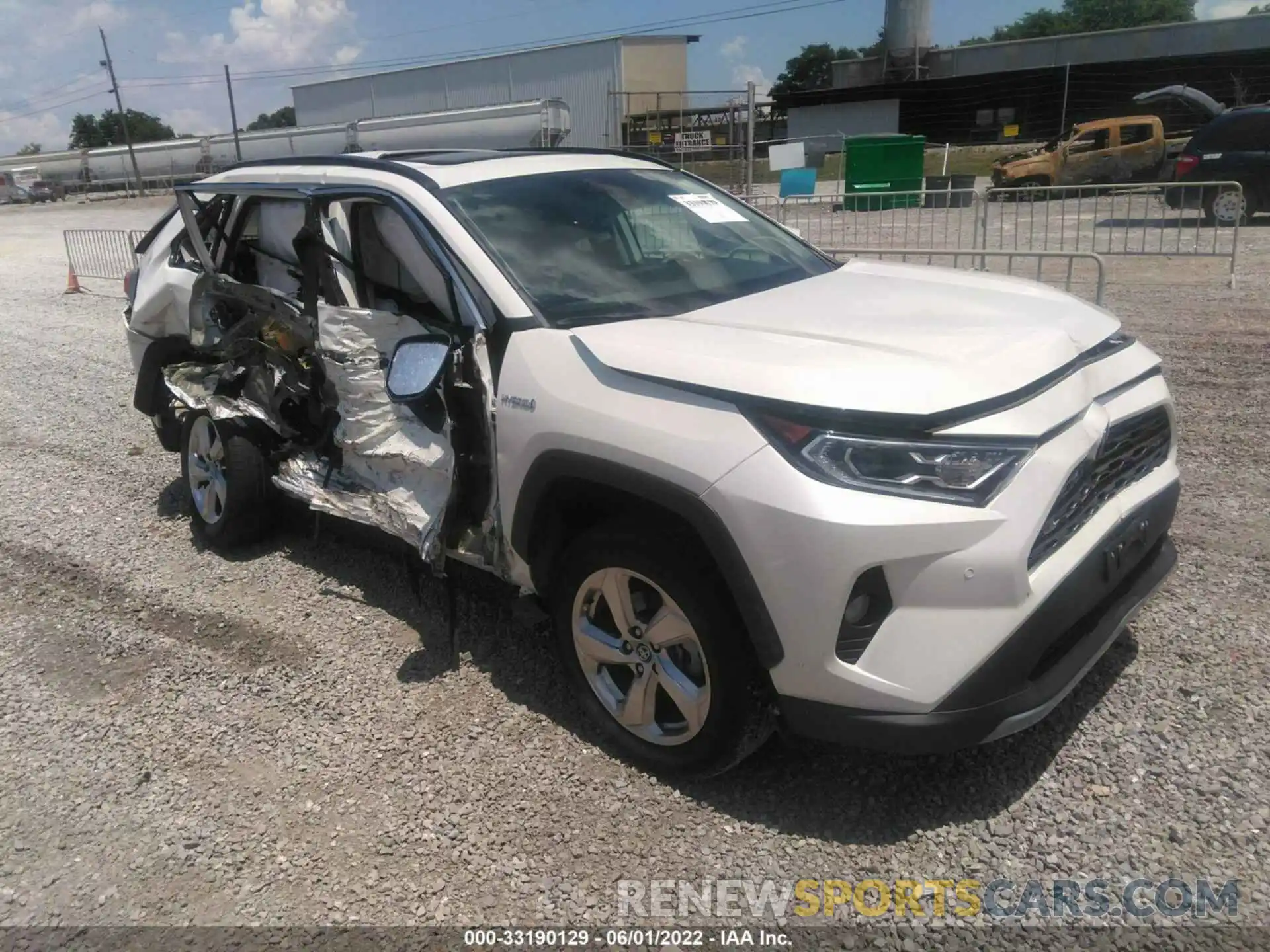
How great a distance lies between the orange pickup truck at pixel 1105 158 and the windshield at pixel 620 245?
21.3m

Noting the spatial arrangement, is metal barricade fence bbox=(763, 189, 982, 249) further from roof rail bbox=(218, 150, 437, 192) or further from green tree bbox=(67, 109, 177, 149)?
green tree bbox=(67, 109, 177, 149)

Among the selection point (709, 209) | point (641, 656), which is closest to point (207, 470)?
point (709, 209)

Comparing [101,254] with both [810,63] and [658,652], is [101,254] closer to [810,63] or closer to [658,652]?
[658,652]

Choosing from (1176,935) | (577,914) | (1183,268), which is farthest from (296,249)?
(1183,268)

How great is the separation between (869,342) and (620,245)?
1327 mm

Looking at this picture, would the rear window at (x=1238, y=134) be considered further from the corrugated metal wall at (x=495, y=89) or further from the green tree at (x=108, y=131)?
the green tree at (x=108, y=131)

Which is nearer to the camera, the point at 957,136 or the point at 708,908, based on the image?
the point at 708,908

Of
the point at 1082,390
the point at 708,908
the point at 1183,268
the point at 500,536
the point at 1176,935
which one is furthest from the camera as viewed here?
the point at 1183,268

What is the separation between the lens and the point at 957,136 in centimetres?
4262

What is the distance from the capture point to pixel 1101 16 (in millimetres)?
86562

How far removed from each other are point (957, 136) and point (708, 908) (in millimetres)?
45141

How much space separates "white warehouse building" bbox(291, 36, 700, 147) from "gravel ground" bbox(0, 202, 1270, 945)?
117ft

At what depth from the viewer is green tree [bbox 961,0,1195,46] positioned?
83938 mm

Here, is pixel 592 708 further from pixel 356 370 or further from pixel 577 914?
pixel 356 370
